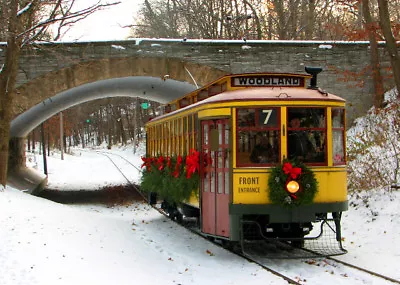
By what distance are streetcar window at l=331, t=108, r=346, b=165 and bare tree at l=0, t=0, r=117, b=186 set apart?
7.74 m

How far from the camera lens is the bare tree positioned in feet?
50.2

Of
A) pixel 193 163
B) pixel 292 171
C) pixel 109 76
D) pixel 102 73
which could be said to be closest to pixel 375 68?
pixel 109 76

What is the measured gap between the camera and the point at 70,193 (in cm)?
2458

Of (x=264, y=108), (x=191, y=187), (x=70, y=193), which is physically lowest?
(x=70, y=193)

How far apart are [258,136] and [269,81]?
4.34 ft

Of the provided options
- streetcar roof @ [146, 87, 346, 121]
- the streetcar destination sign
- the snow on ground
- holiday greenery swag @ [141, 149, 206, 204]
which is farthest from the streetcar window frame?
holiday greenery swag @ [141, 149, 206, 204]

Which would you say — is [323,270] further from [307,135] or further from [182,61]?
[182,61]

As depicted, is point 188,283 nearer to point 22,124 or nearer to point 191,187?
point 191,187

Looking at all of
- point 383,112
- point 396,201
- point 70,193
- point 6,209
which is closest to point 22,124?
point 70,193

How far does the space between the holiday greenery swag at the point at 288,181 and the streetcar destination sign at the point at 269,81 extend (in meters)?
1.62

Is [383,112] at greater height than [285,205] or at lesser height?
greater

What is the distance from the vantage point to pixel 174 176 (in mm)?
12359

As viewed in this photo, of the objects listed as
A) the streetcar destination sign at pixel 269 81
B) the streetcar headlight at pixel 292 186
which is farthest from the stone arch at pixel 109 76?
the streetcar headlight at pixel 292 186

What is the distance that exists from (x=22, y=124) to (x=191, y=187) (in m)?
14.3
